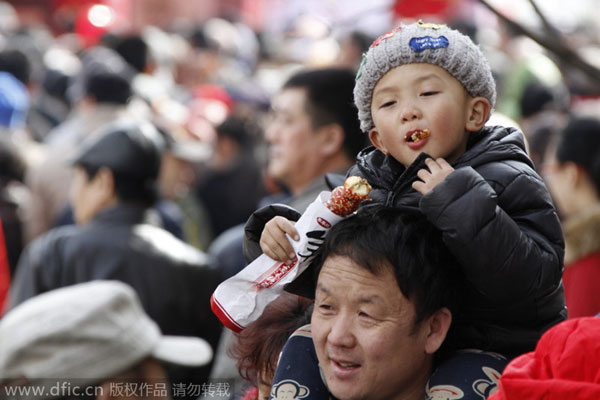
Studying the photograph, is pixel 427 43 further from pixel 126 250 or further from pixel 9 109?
pixel 9 109

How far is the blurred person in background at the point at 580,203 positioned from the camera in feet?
13.6

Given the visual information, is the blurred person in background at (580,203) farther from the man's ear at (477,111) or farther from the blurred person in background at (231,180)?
the blurred person in background at (231,180)

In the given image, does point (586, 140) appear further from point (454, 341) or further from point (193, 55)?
point (193, 55)

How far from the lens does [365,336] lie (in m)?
2.19

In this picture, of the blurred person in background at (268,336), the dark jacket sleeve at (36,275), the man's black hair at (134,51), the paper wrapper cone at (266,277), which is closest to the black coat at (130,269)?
the dark jacket sleeve at (36,275)

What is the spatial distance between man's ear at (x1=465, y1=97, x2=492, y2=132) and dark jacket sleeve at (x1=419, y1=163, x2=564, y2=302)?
17 centimetres

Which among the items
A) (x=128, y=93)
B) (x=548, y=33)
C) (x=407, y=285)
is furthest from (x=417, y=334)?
(x=128, y=93)

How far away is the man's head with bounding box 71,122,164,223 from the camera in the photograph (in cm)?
498

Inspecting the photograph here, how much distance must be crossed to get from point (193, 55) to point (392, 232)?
10.8 meters

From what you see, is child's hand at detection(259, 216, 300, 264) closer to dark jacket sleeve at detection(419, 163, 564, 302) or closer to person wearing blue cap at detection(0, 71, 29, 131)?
dark jacket sleeve at detection(419, 163, 564, 302)

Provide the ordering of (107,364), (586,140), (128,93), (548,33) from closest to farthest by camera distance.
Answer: (548,33) → (107,364) → (586,140) → (128,93)

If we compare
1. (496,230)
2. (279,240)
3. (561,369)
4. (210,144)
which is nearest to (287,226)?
(279,240)

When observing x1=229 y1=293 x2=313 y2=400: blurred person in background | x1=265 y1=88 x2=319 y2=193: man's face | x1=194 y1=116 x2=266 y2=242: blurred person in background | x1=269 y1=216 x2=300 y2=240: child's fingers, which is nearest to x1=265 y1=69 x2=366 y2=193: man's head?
x1=265 y1=88 x2=319 y2=193: man's face

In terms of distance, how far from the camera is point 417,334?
223 cm
